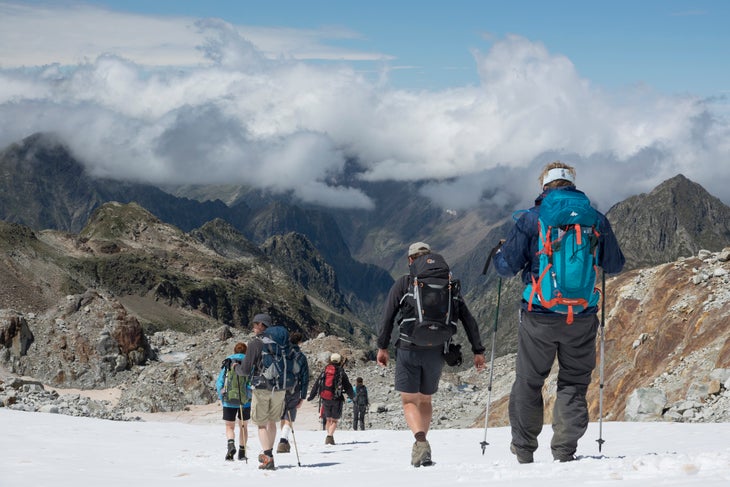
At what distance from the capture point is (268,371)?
39.8 ft

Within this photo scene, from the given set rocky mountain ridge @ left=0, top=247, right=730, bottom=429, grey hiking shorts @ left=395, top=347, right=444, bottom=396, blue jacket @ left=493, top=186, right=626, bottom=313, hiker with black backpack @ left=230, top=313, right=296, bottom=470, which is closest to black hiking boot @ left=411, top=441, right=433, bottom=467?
grey hiking shorts @ left=395, top=347, right=444, bottom=396

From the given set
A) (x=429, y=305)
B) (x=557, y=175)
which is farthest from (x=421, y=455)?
(x=557, y=175)

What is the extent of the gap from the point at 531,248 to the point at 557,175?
913mm

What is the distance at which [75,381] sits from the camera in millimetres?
47875

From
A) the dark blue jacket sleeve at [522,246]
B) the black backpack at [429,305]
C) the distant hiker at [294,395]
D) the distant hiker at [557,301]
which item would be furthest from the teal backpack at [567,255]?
the distant hiker at [294,395]

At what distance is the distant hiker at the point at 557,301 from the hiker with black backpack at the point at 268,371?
3883mm

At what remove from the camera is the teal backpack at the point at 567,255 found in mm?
8594

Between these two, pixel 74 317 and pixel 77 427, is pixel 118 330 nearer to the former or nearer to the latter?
pixel 74 317

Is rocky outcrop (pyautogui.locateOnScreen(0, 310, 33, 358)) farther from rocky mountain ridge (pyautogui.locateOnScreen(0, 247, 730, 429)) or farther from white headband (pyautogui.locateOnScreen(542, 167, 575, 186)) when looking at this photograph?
white headband (pyautogui.locateOnScreen(542, 167, 575, 186))

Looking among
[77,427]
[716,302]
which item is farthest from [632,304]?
[77,427]

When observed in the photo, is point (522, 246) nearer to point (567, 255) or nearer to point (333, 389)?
point (567, 255)

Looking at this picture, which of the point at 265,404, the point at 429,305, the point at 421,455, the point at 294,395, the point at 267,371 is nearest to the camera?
the point at 429,305

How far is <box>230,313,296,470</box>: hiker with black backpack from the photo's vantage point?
12156 millimetres

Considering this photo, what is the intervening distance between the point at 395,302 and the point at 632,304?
20.7 metres
